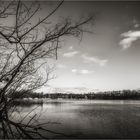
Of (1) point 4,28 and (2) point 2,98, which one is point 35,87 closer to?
(2) point 2,98

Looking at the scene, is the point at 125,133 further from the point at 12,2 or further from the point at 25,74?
the point at 12,2

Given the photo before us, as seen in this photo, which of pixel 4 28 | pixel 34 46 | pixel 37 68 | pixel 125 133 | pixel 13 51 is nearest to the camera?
pixel 4 28

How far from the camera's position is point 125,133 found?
1484 cm

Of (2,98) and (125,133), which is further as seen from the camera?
(125,133)

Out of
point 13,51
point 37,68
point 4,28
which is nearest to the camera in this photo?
point 4,28

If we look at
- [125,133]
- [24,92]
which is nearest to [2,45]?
[24,92]

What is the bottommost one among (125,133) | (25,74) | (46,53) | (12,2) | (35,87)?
(125,133)

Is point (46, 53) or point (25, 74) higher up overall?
point (46, 53)

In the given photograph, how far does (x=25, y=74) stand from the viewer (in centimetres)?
266

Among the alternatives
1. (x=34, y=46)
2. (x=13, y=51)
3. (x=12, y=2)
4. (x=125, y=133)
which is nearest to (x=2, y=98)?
(x=13, y=51)

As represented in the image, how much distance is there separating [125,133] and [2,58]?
14.8 metres

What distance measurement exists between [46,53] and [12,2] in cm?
73

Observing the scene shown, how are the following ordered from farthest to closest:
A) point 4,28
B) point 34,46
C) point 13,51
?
point 13,51
point 34,46
point 4,28

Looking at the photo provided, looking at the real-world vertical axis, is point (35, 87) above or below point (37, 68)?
below
